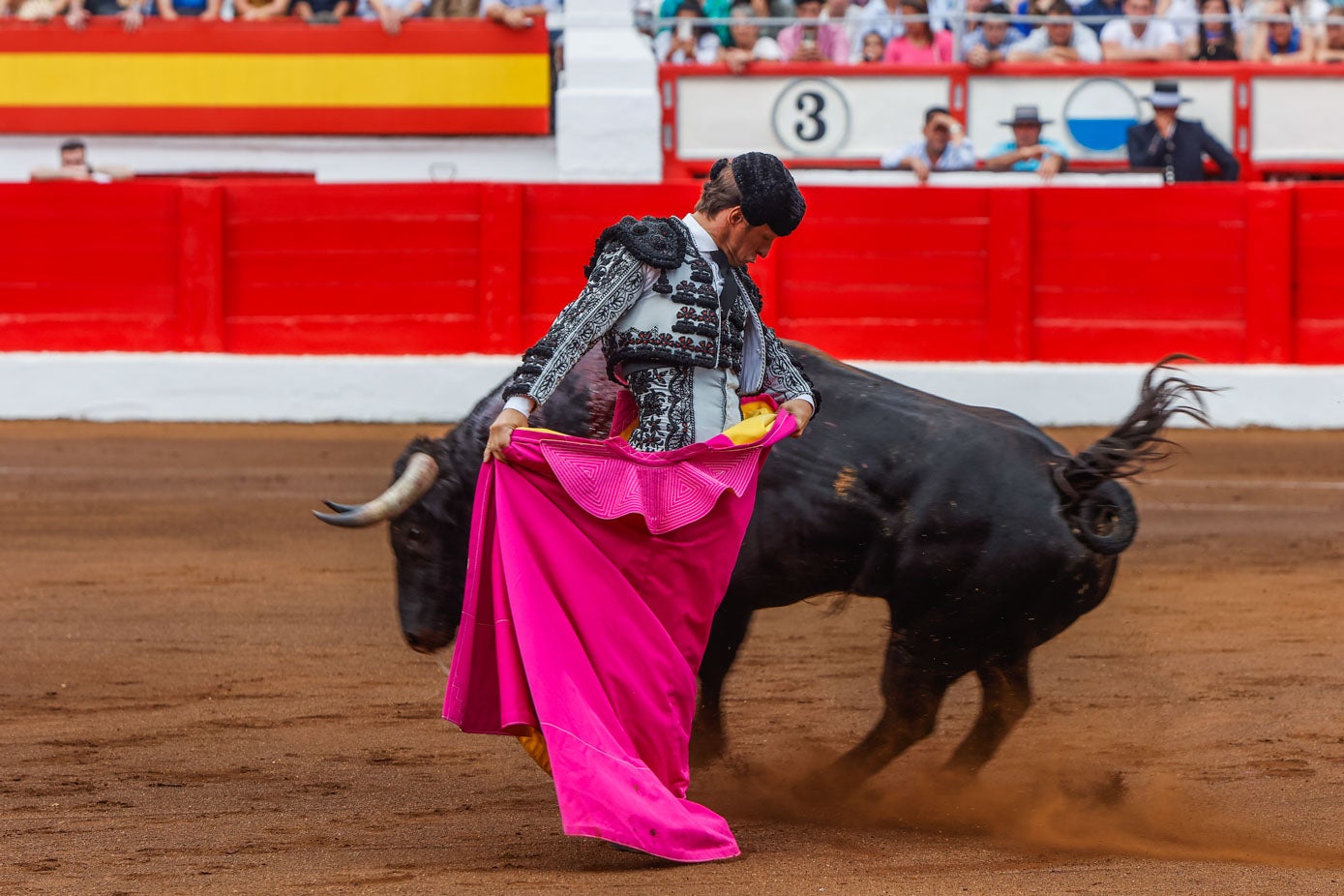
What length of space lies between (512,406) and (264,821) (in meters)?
0.92

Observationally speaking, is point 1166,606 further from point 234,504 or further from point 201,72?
point 201,72

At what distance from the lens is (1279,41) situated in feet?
37.9

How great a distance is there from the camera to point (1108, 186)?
9.55 m

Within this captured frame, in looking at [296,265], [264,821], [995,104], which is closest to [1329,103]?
[995,104]

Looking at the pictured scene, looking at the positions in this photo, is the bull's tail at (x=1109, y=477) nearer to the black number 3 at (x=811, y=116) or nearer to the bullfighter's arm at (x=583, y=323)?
the bullfighter's arm at (x=583, y=323)

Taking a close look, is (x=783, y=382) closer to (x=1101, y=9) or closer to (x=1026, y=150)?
(x=1026, y=150)

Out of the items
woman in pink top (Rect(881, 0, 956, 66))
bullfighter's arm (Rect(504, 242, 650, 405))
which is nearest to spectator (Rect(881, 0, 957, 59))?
woman in pink top (Rect(881, 0, 956, 66))

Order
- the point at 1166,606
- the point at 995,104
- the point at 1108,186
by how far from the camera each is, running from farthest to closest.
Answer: the point at 995,104 < the point at 1108,186 < the point at 1166,606

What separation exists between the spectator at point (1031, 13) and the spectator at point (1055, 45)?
0.04m

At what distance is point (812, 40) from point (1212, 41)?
8.40 feet

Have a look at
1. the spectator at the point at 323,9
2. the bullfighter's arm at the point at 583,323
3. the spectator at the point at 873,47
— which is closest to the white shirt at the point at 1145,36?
the spectator at the point at 873,47

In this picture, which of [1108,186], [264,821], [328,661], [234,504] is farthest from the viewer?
[1108,186]

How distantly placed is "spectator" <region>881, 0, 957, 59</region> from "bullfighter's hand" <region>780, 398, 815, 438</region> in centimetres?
849

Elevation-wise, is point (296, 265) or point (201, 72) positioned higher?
point (201, 72)
